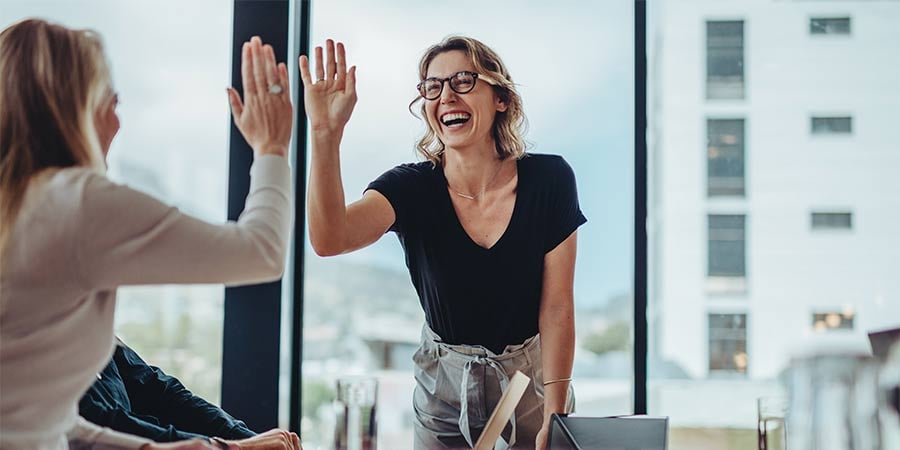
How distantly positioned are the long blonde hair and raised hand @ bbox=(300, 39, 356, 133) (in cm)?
63

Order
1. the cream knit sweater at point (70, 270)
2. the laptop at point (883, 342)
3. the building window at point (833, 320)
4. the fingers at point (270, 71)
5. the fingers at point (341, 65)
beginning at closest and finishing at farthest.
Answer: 1. the cream knit sweater at point (70, 270)
2. the laptop at point (883, 342)
3. the fingers at point (270, 71)
4. the fingers at point (341, 65)
5. the building window at point (833, 320)

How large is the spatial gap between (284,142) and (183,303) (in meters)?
1.44

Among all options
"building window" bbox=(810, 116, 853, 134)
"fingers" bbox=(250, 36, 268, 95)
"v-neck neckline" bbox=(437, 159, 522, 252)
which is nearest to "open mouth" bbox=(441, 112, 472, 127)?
"v-neck neckline" bbox=(437, 159, 522, 252)

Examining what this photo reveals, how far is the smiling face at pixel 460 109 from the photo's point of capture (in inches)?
94.4

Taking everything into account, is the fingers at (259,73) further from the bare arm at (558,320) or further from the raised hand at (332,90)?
the bare arm at (558,320)

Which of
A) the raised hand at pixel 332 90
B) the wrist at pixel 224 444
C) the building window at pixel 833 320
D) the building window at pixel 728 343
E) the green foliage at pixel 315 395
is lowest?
the green foliage at pixel 315 395

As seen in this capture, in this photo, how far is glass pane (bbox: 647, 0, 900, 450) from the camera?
2867mm

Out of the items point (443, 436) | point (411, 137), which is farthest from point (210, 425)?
point (411, 137)

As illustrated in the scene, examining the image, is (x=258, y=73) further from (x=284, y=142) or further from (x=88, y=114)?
(x=88, y=114)

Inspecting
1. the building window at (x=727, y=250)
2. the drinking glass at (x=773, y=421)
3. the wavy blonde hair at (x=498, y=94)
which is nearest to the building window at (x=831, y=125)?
the building window at (x=727, y=250)

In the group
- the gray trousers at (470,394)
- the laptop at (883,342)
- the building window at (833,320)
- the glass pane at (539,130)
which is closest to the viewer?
the laptop at (883,342)

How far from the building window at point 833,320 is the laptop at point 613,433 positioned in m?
1.28

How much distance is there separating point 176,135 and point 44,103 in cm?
148

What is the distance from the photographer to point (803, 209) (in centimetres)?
289
